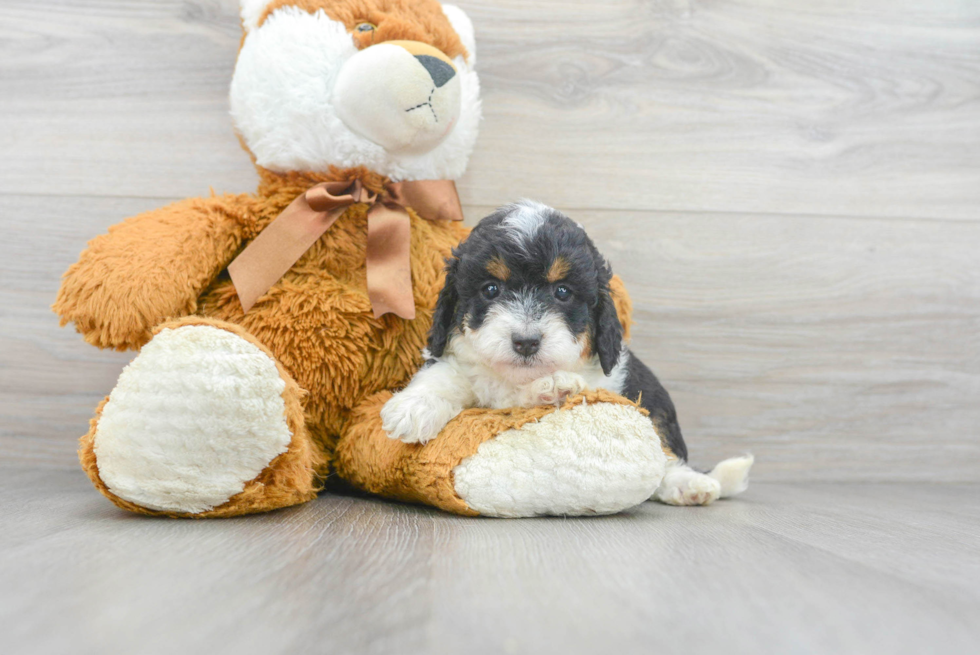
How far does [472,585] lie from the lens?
90 centimetres

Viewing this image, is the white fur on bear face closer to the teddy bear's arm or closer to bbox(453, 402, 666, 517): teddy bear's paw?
the teddy bear's arm

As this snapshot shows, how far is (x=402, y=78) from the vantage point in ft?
4.75

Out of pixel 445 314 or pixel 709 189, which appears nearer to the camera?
pixel 445 314

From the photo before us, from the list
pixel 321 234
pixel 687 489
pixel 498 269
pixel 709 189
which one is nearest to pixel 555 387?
pixel 498 269

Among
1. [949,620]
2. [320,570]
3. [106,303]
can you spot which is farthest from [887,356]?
[106,303]

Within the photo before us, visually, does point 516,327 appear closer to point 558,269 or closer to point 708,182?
point 558,269

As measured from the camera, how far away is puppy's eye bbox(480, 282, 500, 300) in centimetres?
133

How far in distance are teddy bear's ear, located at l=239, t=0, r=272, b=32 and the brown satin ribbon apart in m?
0.41

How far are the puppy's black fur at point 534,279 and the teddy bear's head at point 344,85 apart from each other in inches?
11.8

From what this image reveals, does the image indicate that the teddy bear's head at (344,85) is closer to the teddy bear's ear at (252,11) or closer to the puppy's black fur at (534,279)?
the teddy bear's ear at (252,11)

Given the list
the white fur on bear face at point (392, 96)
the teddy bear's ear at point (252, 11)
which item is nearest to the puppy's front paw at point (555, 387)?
the white fur on bear face at point (392, 96)

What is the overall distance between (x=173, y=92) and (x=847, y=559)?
198 centimetres

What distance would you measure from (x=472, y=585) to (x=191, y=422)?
568 millimetres

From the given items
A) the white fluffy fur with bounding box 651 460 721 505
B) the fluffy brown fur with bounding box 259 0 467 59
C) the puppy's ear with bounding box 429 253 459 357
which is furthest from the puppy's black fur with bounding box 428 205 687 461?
the fluffy brown fur with bounding box 259 0 467 59
